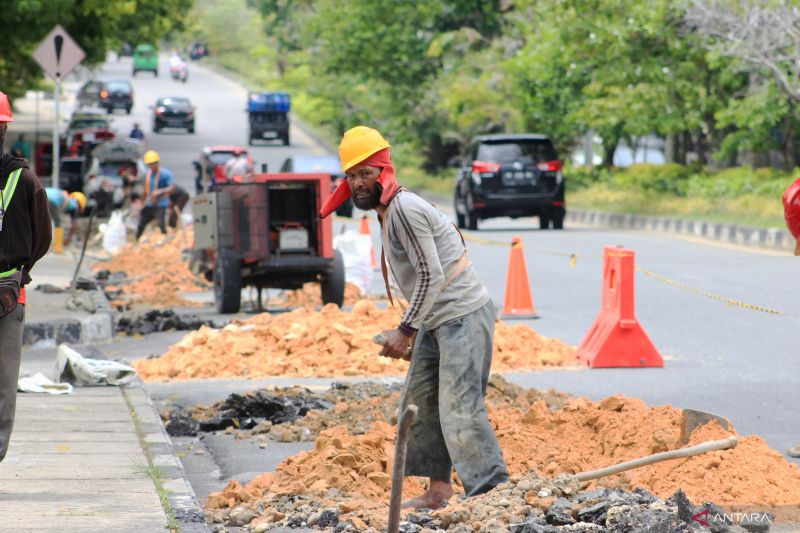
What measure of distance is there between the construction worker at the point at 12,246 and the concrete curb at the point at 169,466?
2.68 feet

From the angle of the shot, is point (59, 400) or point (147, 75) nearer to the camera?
point (59, 400)

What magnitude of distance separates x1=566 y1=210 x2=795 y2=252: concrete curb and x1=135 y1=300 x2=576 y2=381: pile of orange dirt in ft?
38.2

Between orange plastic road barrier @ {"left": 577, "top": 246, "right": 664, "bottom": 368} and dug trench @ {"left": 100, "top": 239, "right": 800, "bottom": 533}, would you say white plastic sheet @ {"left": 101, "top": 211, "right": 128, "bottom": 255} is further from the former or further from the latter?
orange plastic road barrier @ {"left": 577, "top": 246, "right": 664, "bottom": 368}

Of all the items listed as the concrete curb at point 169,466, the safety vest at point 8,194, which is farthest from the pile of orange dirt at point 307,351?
the safety vest at point 8,194

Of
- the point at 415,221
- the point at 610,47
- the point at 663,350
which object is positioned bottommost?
the point at 663,350

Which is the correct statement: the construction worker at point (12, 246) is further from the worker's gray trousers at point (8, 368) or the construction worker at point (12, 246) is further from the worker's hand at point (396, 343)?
the worker's hand at point (396, 343)

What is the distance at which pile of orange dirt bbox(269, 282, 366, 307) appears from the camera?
1764 cm

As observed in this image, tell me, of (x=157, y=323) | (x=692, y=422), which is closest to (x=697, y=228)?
(x=157, y=323)

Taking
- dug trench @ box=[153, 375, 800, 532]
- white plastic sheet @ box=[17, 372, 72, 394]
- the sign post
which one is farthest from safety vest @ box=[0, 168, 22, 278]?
the sign post

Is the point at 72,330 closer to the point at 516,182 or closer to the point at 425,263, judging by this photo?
the point at 425,263

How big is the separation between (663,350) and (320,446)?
5932 millimetres

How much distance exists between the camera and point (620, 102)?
3203 cm

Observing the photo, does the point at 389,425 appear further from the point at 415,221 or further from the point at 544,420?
the point at 415,221

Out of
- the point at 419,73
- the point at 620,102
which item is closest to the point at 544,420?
the point at 620,102
